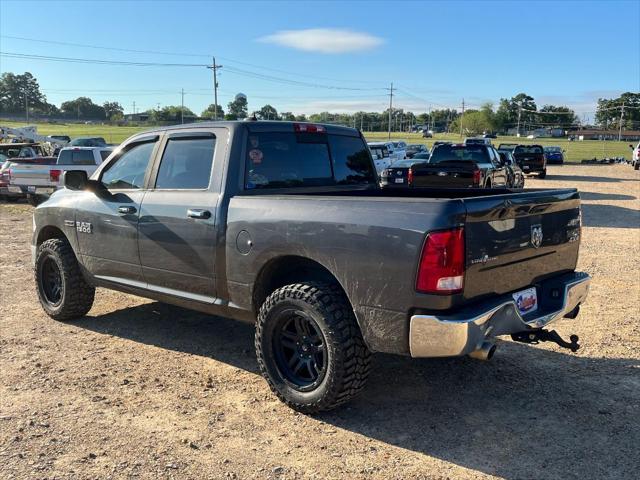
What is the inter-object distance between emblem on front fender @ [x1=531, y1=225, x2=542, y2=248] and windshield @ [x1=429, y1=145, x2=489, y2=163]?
36.6 ft

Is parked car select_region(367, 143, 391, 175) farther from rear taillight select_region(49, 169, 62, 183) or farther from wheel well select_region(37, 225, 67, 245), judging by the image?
wheel well select_region(37, 225, 67, 245)

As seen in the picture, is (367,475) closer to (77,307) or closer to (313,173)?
(313,173)

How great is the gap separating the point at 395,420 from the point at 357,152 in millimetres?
2569

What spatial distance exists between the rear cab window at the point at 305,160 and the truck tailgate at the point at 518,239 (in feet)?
5.81

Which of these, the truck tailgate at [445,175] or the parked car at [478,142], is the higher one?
the parked car at [478,142]

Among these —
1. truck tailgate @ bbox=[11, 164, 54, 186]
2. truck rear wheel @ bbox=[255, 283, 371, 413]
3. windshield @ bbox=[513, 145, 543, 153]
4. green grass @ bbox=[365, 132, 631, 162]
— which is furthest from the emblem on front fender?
green grass @ bbox=[365, 132, 631, 162]

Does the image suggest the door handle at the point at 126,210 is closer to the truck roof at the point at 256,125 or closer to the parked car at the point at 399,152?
the truck roof at the point at 256,125

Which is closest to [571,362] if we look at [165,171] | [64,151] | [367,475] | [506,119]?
[367,475]

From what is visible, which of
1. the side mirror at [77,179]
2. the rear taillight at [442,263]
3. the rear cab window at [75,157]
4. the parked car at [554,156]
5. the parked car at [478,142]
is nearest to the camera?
the rear taillight at [442,263]

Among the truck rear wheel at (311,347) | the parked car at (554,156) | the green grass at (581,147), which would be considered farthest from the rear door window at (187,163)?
the green grass at (581,147)

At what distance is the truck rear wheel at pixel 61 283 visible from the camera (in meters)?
5.66

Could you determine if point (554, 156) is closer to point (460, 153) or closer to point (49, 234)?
point (460, 153)

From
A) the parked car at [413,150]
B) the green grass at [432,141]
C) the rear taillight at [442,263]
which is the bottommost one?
the rear taillight at [442,263]

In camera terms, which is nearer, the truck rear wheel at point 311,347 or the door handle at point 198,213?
the truck rear wheel at point 311,347
